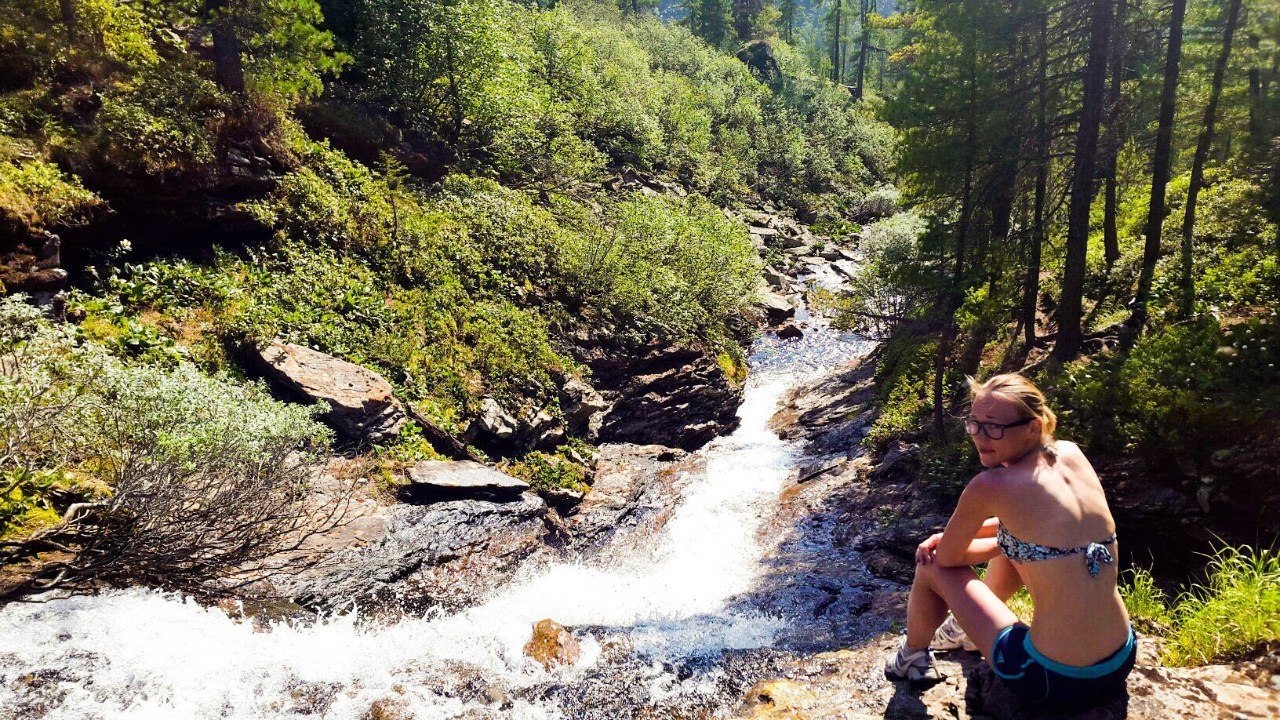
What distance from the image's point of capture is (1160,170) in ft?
38.8

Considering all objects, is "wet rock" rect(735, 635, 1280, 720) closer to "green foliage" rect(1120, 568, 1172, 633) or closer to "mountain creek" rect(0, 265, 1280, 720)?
"mountain creek" rect(0, 265, 1280, 720)

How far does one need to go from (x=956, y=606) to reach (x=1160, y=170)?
12.7 metres

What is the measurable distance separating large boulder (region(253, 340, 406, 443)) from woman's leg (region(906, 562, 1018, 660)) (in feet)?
26.0

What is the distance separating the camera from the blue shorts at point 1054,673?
316 cm

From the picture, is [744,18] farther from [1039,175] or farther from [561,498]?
[561,498]

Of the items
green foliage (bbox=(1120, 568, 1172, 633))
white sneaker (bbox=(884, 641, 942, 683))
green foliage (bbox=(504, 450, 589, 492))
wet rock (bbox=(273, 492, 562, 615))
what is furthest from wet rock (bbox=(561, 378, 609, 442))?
green foliage (bbox=(1120, 568, 1172, 633))

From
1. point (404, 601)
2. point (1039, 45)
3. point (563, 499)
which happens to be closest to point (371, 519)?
point (404, 601)

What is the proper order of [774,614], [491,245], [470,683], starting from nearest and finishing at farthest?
[470,683], [774,614], [491,245]

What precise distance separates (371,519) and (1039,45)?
1454 cm

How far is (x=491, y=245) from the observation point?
1544 cm

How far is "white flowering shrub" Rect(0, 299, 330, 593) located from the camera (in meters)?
5.14

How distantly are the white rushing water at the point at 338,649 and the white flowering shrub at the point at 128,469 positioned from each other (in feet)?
1.48

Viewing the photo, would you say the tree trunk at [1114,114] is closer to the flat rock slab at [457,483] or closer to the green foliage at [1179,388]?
the green foliage at [1179,388]

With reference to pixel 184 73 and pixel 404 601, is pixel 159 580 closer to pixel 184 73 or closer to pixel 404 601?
→ pixel 404 601
